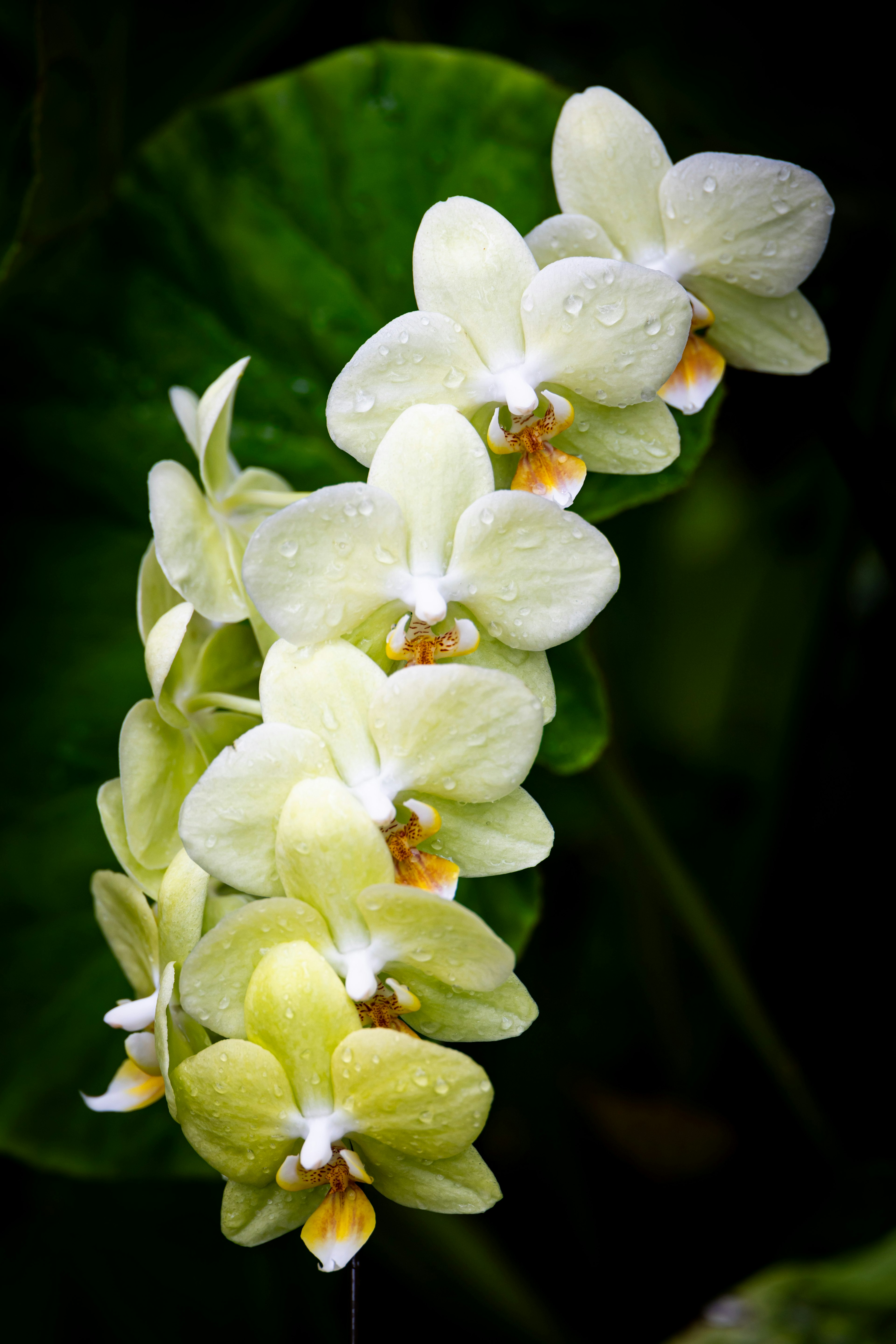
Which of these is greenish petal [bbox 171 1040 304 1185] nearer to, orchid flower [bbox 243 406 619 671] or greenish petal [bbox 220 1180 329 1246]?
greenish petal [bbox 220 1180 329 1246]

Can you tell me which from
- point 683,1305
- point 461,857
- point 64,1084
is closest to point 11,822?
point 64,1084

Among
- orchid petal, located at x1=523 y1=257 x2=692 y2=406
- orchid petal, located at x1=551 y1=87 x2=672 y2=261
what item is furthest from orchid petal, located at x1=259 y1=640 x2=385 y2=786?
orchid petal, located at x1=551 y1=87 x2=672 y2=261

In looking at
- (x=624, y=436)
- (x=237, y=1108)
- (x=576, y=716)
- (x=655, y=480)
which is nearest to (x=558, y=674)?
(x=576, y=716)

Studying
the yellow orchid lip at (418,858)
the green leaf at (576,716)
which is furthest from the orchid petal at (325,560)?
the green leaf at (576,716)

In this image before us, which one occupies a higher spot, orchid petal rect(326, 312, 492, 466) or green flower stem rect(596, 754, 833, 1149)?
orchid petal rect(326, 312, 492, 466)

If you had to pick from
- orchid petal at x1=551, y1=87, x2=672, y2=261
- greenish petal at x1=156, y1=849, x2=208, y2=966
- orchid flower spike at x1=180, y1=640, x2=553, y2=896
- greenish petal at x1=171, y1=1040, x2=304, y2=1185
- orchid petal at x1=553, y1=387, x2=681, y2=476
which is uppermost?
orchid petal at x1=551, y1=87, x2=672, y2=261

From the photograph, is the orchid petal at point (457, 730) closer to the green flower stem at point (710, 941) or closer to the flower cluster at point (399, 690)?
the flower cluster at point (399, 690)

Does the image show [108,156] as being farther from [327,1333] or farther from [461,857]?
[327,1333]
